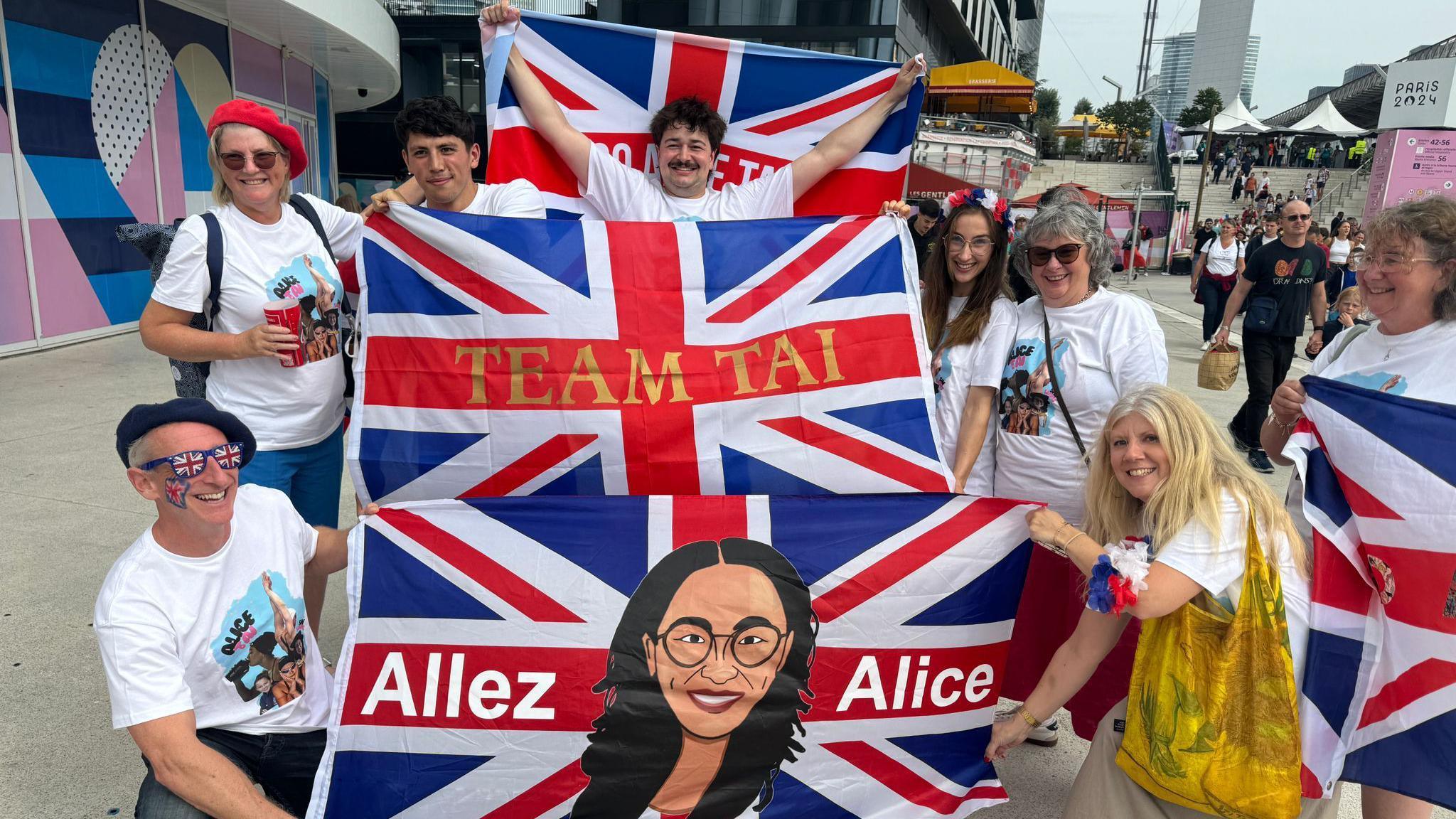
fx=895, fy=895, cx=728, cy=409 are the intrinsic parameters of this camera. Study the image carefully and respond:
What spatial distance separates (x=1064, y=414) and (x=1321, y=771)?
1029mm

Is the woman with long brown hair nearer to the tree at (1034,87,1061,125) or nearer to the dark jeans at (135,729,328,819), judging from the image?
the dark jeans at (135,729,328,819)

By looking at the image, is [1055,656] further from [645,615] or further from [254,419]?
[254,419]

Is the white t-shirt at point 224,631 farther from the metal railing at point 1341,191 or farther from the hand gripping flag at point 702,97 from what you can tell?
the metal railing at point 1341,191

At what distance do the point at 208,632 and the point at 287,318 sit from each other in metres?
0.94

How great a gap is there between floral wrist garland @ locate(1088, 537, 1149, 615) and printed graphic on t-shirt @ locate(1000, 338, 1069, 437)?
658mm

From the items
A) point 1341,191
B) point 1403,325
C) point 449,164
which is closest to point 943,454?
point 1403,325

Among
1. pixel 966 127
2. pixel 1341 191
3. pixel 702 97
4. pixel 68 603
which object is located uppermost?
pixel 966 127

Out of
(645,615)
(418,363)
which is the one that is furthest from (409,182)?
(645,615)

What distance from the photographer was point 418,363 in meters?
2.38

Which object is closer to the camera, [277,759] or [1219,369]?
[277,759]

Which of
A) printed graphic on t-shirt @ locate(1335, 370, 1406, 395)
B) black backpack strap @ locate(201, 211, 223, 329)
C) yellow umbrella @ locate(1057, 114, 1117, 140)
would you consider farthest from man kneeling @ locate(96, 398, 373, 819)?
yellow umbrella @ locate(1057, 114, 1117, 140)

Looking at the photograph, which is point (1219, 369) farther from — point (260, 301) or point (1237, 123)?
point (1237, 123)

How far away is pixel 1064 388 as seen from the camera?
2537 millimetres

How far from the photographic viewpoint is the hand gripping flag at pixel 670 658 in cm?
205
